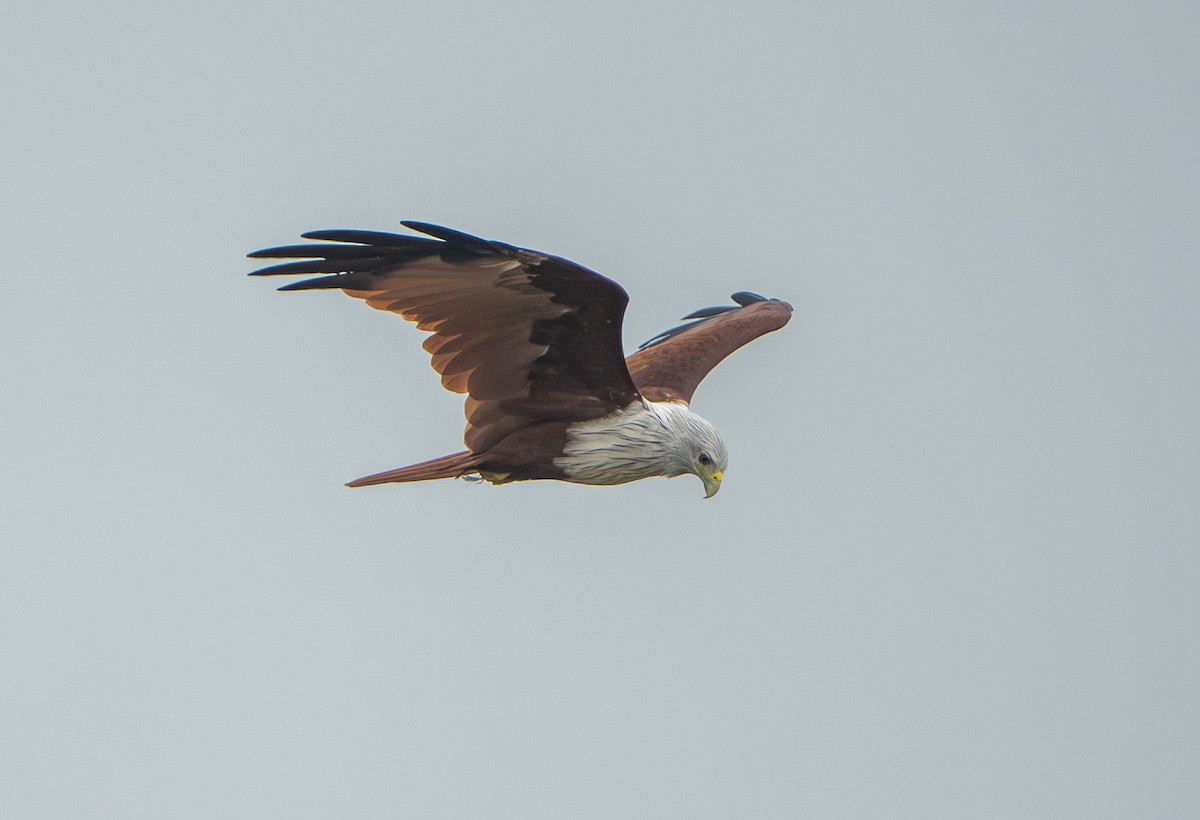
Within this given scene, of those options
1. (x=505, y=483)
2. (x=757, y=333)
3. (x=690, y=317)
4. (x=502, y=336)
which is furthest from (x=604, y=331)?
(x=690, y=317)

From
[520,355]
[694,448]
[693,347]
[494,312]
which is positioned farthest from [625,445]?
[693,347]

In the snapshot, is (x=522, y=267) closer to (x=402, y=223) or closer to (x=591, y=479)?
(x=402, y=223)

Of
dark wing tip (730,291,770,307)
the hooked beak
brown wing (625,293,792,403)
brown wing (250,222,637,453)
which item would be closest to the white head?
the hooked beak

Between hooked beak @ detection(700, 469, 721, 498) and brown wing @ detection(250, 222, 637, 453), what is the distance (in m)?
0.59

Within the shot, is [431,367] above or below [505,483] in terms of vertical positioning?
above

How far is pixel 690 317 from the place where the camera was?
12.1 m

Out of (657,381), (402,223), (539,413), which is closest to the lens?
(402,223)

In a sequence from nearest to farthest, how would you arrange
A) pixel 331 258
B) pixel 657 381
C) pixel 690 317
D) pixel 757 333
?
pixel 331 258, pixel 657 381, pixel 757 333, pixel 690 317

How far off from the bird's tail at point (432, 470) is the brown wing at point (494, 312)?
12 cm

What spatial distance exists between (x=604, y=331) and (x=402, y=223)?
124 centimetres

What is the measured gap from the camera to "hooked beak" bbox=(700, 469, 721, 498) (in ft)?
29.6

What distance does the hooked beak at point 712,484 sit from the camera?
9023 mm

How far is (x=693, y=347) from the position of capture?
412 inches

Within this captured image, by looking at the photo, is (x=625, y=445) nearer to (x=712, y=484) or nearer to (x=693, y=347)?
(x=712, y=484)
